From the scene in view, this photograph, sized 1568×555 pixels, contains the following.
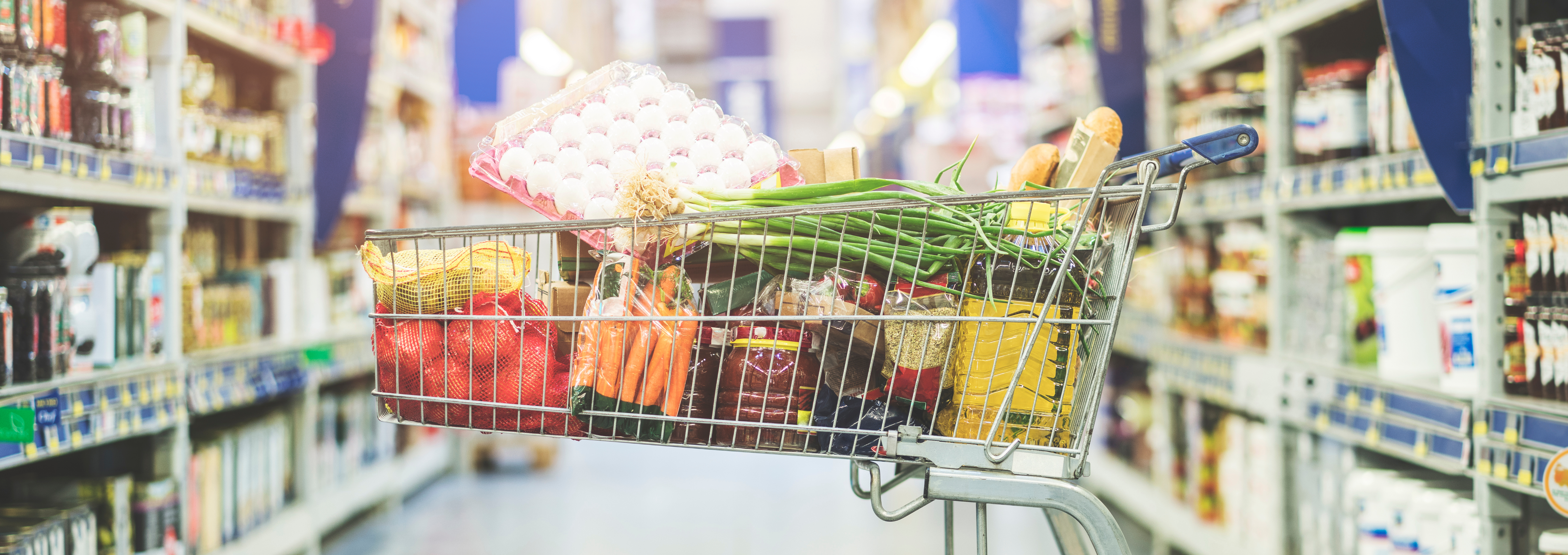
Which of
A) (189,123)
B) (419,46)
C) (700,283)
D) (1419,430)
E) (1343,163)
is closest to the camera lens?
(700,283)

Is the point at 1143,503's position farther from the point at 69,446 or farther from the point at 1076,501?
the point at 69,446

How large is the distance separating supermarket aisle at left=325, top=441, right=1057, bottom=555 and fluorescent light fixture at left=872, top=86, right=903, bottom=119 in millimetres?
4708

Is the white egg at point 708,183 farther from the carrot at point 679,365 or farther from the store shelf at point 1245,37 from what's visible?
the store shelf at point 1245,37

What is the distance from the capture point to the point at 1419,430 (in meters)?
2.01

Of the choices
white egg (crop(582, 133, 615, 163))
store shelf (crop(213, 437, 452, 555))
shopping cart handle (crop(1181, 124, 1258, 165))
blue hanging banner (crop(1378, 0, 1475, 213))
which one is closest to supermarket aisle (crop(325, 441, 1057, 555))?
store shelf (crop(213, 437, 452, 555))

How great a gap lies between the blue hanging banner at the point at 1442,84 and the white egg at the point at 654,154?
4.77 ft

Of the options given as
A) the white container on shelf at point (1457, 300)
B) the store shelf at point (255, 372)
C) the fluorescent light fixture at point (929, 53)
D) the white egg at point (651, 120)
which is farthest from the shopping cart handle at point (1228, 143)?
the fluorescent light fixture at point (929, 53)

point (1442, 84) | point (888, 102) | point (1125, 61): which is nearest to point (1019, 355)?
point (1442, 84)

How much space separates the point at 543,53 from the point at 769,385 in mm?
4637

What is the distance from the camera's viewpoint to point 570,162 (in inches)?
60.0

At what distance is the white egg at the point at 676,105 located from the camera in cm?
157

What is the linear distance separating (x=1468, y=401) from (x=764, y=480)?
368 centimetres

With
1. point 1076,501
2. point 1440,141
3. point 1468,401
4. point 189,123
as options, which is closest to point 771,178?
point 1076,501

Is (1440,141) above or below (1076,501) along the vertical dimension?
above
